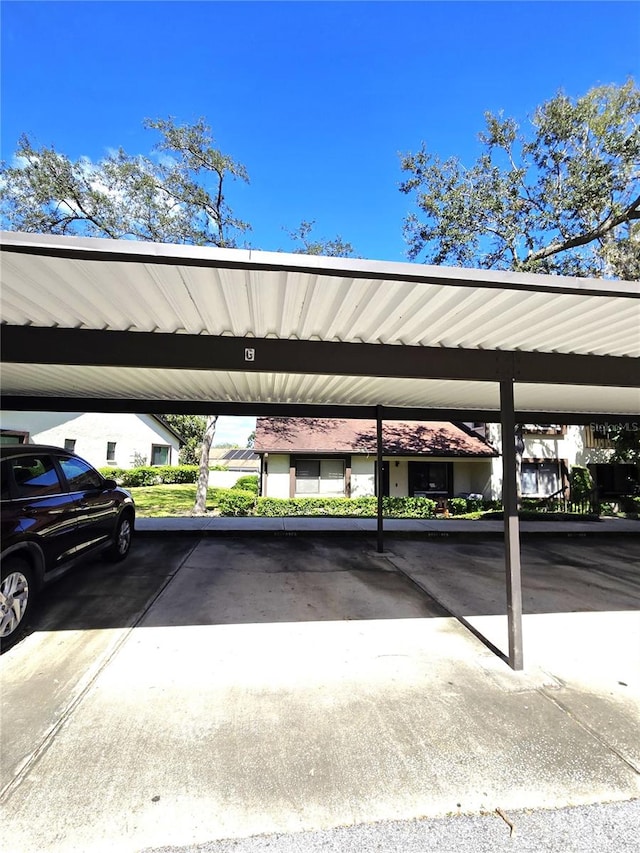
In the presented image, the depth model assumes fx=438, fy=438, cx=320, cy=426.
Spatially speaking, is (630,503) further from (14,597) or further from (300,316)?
(14,597)

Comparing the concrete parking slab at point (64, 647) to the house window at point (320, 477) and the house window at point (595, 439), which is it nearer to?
the house window at point (320, 477)

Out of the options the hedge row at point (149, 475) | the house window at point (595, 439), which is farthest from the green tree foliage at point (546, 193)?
the hedge row at point (149, 475)

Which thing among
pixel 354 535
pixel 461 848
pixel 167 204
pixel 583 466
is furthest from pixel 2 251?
pixel 583 466

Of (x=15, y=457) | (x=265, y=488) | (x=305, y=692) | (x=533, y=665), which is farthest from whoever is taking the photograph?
(x=265, y=488)

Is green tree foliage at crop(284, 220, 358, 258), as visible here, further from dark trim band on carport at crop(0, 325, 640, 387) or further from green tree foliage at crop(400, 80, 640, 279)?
dark trim band on carport at crop(0, 325, 640, 387)

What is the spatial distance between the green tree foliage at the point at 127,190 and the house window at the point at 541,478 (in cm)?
1568

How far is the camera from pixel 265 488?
57.6 feet

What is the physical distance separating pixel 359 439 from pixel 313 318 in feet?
49.4

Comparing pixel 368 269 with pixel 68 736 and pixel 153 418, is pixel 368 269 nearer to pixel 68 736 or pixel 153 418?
pixel 68 736

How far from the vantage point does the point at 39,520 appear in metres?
3.89

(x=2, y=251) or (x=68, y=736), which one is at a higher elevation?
(x=2, y=251)

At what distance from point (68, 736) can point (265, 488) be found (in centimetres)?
1499

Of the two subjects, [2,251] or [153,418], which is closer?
[2,251]

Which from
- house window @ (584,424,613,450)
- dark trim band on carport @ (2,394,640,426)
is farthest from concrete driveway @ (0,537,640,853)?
house window @ (584,424,613,450)
